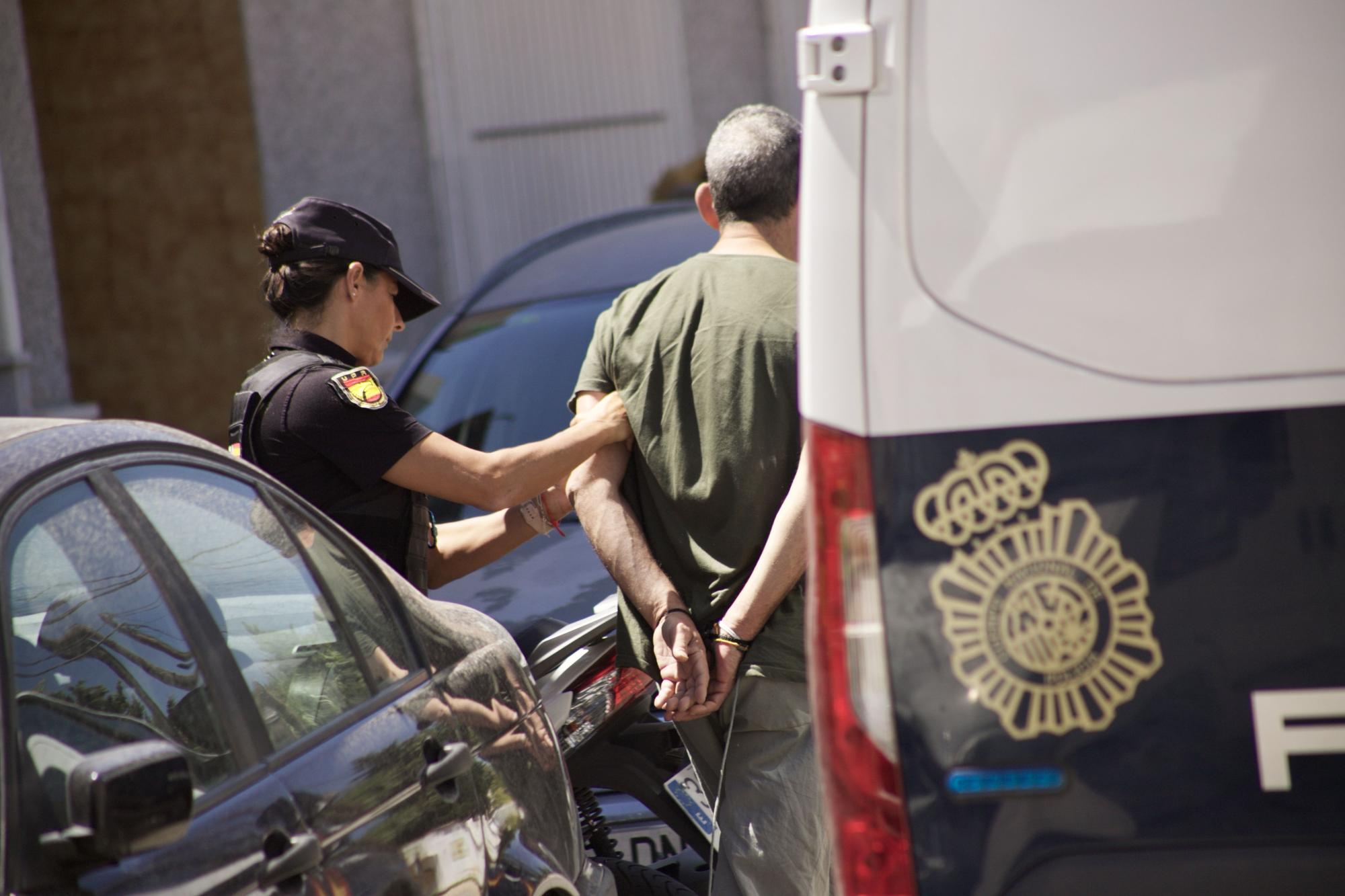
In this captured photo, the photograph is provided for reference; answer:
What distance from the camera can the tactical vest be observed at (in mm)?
2682

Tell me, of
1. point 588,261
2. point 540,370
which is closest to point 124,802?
point 540,370

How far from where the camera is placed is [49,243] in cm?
803

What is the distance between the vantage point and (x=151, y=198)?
976 cm

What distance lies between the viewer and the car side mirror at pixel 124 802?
147cm

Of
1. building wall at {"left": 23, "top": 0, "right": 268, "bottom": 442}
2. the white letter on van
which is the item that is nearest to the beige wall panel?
building wall at {"left": 23, "top": 0, "right": 268, "bottom": 442}

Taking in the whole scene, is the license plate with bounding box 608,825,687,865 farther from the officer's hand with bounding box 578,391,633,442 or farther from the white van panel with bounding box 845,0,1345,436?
the white van panel with bounding box 845,0,1345,436

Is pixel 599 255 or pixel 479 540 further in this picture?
pixel 599 255

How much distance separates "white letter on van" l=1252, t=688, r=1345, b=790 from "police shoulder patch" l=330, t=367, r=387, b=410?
1722 mm

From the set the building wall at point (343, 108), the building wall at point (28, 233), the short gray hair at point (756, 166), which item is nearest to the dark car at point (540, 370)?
the short gray hair at point (756, 166)

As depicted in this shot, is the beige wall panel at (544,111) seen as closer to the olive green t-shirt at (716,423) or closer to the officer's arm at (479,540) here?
the officer's arm at (479,540)

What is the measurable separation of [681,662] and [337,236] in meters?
1.08

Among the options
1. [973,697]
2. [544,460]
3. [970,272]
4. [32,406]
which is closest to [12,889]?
[973,697]

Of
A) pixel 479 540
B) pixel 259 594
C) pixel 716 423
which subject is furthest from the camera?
pixel 479 540

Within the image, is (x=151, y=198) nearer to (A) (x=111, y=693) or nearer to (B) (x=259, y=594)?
(B) (x=259, y=594)
